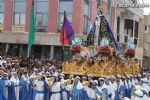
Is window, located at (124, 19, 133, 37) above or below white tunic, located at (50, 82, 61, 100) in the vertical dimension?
above

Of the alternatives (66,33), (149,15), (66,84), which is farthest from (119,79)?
(149,15)

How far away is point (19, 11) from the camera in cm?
4259

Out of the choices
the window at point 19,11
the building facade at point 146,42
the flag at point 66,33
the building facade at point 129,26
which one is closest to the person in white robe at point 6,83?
the flag at point 66,33

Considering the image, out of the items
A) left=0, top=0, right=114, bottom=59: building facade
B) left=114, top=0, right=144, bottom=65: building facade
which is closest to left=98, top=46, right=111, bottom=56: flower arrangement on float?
left=0, top=0, right=114, bottom=59: building facade

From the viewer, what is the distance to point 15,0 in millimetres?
42750

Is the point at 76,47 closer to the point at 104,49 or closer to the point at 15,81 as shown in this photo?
the point at 104,49

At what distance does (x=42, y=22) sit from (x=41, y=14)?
724 mm

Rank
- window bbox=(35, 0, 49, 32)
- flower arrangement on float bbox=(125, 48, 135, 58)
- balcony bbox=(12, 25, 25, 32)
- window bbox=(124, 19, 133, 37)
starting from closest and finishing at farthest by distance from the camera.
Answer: flower arrangement on float bbox=(125, 48, 135, 58), window bbox=(35, 0, 49, 32), balcony bbox=(12, 25, 25, 32), window bbox=(124, 19, 133, 37)

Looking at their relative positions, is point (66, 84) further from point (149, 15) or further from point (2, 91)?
point (149, 15)

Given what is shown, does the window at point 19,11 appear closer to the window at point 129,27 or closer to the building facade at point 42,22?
the building facade at point 42,22

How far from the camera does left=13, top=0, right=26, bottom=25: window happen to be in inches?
1671

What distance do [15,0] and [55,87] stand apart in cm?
2609

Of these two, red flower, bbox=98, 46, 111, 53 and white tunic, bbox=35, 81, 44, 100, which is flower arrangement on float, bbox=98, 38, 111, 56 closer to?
red flower, bbox=98, 46, 111, 53

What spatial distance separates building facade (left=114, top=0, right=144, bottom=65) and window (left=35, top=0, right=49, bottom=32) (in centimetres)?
820
